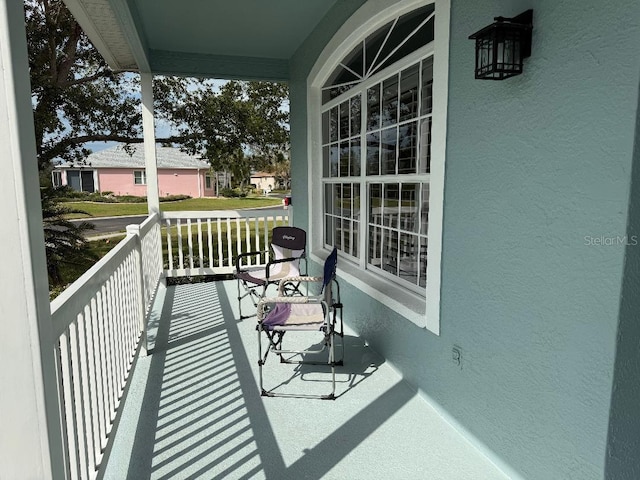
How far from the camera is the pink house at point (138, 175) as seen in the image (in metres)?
26.4

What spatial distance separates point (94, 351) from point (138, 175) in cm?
2819

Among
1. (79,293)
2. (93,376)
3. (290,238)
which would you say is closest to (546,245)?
(79,293)

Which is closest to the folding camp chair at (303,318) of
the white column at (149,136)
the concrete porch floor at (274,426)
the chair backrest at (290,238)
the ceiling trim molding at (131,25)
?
the concrete porch floor at (274,426)

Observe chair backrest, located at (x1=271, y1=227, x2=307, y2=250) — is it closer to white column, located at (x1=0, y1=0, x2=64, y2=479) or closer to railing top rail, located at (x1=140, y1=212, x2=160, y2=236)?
railing top rail, located at (x1=140, y1=212, x2=160, y2=236)

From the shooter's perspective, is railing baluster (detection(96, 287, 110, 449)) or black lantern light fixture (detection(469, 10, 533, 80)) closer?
black lantern light fixture (detection(469, 10, 533, 80))

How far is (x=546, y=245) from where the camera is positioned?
1707mm

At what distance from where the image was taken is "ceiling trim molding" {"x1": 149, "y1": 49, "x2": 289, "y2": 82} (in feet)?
17.0

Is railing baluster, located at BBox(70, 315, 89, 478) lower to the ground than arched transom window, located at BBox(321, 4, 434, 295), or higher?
lower

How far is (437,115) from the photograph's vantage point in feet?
7.77

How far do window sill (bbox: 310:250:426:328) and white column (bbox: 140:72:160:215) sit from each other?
2664 mm

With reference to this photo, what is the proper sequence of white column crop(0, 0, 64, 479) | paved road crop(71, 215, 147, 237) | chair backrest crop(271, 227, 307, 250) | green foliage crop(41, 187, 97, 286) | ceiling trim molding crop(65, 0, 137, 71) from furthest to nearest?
paved road crop(71, 215, 147, 237), green foliage crop(41, 187, 97, 286), chair backrest crop(271, 227, 307, 250), ceiling trim molding crop(65, 0, 137, 71), white column crop(0, 0, 64, 479)

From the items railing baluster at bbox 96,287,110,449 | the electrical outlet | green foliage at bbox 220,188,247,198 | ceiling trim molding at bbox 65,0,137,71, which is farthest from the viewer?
green foliage at bbox 220,188,247,198

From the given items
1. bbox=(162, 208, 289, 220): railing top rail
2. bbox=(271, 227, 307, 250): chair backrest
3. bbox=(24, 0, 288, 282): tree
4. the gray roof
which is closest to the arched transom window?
bbox=(271, 227, 307, 250): chair backrest

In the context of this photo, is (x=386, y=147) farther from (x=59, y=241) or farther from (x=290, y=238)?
(x=59, y=241)
